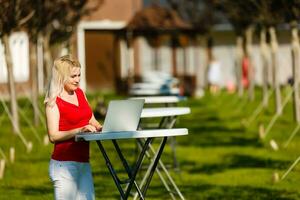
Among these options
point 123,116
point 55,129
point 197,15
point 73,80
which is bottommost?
point 197,15

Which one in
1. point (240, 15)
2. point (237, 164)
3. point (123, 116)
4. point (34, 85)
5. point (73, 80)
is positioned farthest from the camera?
point (240, 15)

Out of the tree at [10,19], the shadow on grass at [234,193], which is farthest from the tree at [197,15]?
the shadow on grass at [234,193]

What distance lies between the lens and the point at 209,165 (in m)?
17.4

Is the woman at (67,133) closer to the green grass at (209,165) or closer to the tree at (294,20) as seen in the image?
the green grass at (209,165)

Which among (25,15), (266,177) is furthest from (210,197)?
(25,15)

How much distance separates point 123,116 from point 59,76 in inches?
25.5

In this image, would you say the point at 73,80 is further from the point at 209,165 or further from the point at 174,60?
the point at 174,60

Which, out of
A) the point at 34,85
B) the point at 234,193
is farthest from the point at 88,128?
the point at 34,85

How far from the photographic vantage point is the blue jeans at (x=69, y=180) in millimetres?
9141

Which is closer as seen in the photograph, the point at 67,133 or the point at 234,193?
the point at 67,133

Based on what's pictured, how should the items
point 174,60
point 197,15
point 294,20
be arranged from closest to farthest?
point 294,20
point 197,15
point 174,60

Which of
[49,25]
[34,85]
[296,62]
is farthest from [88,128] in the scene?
[49,25]

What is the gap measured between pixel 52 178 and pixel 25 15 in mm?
13840

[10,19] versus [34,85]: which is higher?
[10,19]
